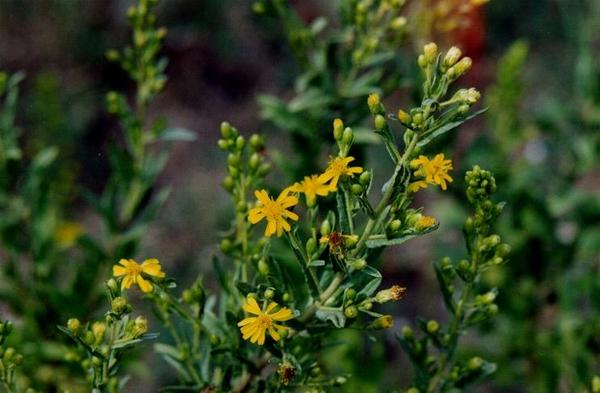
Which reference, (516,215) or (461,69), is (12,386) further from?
(516,215)

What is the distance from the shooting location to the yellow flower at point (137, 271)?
2.07m

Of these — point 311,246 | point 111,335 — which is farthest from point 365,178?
point 111,335

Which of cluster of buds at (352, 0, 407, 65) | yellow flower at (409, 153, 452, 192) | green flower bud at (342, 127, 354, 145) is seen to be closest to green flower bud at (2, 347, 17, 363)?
green flower bud at (342, 127, 354, 145)

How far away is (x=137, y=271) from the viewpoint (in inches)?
82.4

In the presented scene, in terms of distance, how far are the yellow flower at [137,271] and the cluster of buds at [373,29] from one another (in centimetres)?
151

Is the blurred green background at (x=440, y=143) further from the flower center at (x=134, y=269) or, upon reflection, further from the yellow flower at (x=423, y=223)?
the flower center at (x=134, y=269)

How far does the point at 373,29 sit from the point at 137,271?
172 cm

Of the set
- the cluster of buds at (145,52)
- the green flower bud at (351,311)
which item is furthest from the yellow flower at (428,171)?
the cluster of buds at (145,52)

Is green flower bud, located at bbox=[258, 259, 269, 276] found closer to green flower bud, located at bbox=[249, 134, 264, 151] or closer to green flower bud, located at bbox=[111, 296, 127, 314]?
green flower bud, located at bbox=[111, 296, 127, 314]

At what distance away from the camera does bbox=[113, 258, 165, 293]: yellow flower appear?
207 cm

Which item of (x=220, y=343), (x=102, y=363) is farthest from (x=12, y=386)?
(x=220, y=343)

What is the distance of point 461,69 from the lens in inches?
81.5

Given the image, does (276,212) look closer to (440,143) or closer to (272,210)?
(272,210)

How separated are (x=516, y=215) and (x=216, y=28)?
382 cm
